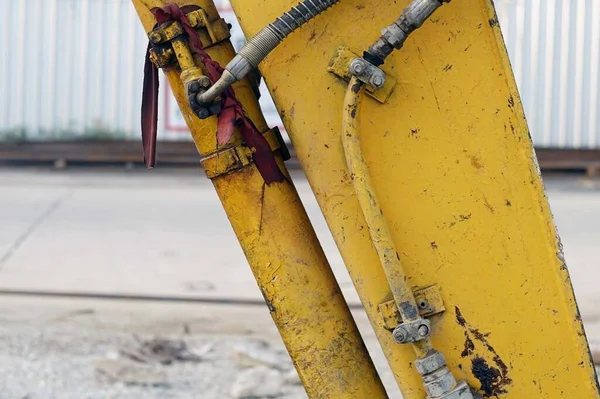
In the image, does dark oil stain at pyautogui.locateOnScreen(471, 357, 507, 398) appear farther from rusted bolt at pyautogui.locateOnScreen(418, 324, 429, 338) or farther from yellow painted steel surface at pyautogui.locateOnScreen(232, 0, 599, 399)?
rusted bolt at pyautogui.locateOnScreen(418, 324, 429, 338)

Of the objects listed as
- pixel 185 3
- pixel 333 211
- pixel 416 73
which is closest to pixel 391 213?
pixel 333 211

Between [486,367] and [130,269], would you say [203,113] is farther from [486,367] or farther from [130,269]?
[130,269]

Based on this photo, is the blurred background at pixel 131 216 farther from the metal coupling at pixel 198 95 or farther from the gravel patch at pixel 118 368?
the metal coupling at pixel 198 95

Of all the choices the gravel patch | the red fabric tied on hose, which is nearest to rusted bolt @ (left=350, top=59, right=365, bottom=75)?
the red fabric tied on hose

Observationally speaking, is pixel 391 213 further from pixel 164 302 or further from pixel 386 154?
pixel 164 302

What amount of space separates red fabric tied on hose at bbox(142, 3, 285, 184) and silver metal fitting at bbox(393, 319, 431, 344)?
35cm

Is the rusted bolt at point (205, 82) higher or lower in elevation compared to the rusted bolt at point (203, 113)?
higher

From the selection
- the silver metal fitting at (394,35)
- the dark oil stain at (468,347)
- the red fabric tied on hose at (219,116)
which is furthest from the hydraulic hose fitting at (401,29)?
the dark oil stain at (468,347)

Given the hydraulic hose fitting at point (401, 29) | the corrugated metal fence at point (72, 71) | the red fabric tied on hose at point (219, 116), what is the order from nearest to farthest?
Answer: the hydraulic hose fitting at point (401, 29) < the red fabric tied on hose at point (219, 116) < the corrugated metal fence at point (72, 71)

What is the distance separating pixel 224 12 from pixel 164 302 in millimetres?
3413

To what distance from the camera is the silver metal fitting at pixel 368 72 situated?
53.3 inches

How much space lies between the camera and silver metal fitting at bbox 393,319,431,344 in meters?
1.36

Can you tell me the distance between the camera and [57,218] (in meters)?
6.71

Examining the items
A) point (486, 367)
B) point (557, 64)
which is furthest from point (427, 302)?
point (557, 64)
